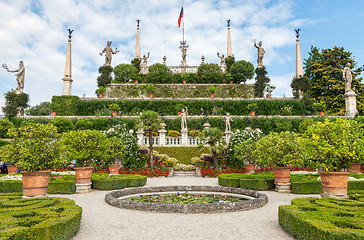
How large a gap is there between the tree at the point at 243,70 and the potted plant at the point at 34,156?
35.1 metres

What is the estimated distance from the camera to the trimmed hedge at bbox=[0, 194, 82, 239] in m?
4.14

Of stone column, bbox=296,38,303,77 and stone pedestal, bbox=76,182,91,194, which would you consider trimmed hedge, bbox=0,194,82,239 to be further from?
stone column, bbox=296,38,303,77

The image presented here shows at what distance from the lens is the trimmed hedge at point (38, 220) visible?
13.6 feet

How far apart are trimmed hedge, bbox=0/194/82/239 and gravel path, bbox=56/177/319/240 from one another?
1.65 ft

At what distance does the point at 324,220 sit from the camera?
473 centimetres

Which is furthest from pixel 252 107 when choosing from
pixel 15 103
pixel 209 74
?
pixel 15 103

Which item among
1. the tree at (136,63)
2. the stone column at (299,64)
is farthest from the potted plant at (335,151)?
the tree at (136,63)

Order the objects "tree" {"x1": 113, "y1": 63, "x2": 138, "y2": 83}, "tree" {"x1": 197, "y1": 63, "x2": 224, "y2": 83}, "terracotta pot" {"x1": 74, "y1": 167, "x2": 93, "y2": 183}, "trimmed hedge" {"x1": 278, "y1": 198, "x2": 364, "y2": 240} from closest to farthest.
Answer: "trimmed hedge" {"x1": 278, "y1": 198, "x2": 364, "y2": 240} < "terracotta pot" {"x1": 74, "y1": 167, "x2": 93, "y2": 183} < "tree" {"x1": 197, "y1": 63, "x2": 224, "y2": 83} < "tree" {"x1": 113, "y1": 63, "x2": 138, "y2": 83}

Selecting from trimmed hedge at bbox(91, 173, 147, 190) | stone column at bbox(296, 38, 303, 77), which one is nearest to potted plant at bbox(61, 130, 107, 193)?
trimmed hedge at bbox(91, 173, 147, 190)

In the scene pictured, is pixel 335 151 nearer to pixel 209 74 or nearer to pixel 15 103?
pixel 15 103

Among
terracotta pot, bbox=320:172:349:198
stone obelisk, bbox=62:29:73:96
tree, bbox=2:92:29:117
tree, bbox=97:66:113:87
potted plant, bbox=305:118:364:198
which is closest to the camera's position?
potted plant, bbox=305:118:364:198

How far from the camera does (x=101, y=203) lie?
889 cm

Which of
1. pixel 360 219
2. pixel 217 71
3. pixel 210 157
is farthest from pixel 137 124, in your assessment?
pixel 217 71

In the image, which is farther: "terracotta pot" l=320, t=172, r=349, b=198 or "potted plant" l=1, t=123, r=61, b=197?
"potted plant" l=1, t=123, r=61, b=197
